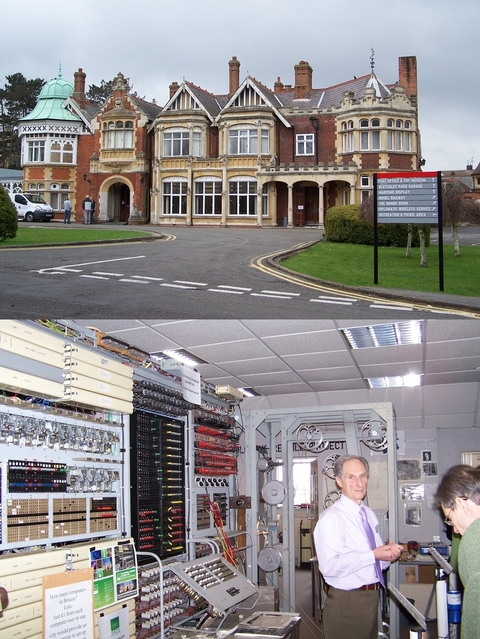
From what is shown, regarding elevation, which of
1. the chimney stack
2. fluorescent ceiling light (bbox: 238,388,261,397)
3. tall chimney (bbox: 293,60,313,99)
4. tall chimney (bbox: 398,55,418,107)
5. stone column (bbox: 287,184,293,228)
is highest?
the chimney stack

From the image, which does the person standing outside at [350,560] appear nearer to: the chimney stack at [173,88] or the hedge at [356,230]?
the hedge at [356,230]

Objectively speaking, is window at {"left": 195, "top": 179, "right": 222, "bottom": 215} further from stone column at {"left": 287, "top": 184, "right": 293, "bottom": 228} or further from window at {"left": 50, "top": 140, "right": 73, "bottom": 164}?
window at {"left": 50, "top": 140, "right": 73, "bottom": 164}

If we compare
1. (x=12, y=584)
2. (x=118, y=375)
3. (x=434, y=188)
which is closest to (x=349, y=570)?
(x=12, y=584)

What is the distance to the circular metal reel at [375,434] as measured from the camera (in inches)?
470

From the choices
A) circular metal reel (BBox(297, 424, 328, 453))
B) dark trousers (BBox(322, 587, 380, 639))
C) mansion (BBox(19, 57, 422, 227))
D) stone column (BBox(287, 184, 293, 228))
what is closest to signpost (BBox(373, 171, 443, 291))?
circular metal reel (BBox(297, 424, 328, 453))

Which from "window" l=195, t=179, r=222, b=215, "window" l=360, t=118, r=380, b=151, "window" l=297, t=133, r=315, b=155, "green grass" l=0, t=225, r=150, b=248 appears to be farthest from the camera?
"window" l=195, t=179, r=222, b=215

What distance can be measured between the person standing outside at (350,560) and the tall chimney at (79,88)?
4628 cm

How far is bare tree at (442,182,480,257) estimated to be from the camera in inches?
857

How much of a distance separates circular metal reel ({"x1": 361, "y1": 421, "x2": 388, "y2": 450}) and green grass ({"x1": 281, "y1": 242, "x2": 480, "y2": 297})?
15.9ft

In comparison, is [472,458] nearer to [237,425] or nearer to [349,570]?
[237,425]

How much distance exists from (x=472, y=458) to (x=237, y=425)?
237 inches

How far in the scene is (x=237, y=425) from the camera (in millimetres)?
12758

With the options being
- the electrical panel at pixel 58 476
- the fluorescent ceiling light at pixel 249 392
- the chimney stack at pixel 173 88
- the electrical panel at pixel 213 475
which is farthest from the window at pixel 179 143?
the electrical panel at pixel 58 476

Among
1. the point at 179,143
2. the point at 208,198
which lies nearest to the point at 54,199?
the point at 179,143
